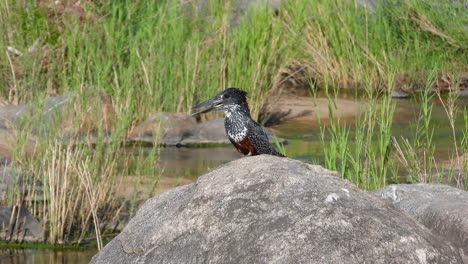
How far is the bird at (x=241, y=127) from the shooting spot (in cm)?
631

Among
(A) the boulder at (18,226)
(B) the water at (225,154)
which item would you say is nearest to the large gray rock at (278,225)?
(B) the water at (225,154)

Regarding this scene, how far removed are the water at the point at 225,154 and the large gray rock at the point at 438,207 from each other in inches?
108

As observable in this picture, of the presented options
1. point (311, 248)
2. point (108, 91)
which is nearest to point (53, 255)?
point (311, 248)

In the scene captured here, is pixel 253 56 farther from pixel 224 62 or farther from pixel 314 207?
pixel 314 207

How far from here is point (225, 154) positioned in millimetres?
11195

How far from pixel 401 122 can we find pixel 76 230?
18.8ft

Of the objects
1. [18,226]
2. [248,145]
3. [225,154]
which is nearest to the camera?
[248,145]

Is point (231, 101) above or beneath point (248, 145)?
above

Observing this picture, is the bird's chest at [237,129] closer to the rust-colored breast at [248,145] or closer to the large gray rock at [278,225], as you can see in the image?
the rust-colored breast at [248,145]

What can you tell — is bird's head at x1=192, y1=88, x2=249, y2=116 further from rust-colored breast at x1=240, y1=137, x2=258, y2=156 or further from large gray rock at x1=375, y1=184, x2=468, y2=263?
large gray rock at x1=375, y1=184, x2=468, y2=263

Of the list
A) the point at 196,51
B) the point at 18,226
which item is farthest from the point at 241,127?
the point at 196,51

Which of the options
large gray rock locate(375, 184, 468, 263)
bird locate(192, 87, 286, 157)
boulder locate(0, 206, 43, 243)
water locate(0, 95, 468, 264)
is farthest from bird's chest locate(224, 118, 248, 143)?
boulder locate(0, 206, 43, 243)

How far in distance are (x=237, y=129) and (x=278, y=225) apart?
1.63m

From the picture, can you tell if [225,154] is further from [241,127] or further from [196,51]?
[241,127]
